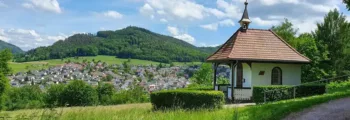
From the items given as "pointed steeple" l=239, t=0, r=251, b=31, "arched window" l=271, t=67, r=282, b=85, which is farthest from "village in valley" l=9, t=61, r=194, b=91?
"arched window" l=271, t=67, r=282, b=85

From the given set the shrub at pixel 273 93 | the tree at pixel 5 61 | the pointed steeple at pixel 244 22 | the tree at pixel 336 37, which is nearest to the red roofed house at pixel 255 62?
the pointed steeple at pixel 244 22

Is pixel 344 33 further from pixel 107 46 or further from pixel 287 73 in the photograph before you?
pixel 107 46

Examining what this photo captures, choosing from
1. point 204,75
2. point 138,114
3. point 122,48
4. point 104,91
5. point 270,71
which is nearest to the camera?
point 138,114

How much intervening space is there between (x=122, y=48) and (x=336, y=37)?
73974 millimetres

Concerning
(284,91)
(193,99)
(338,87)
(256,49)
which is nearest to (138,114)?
(193,99)

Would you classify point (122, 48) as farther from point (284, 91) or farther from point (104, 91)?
point (284, 91)

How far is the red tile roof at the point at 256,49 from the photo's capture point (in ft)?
75.4

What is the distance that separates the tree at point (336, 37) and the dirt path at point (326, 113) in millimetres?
26854

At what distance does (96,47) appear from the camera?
4200 inches

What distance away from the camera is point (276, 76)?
79.0 ft

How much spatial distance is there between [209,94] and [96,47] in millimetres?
92373

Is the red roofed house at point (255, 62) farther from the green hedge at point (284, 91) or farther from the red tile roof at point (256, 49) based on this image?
the green hedge at point (284, 91)

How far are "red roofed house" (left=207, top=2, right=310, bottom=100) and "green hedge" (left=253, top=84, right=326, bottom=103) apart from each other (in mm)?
3109

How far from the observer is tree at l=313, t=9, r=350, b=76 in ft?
126
